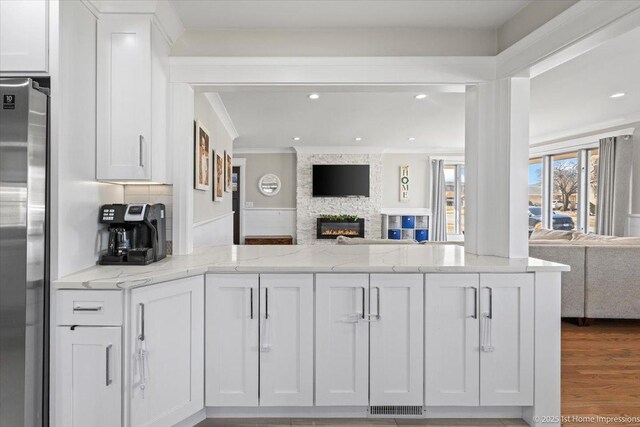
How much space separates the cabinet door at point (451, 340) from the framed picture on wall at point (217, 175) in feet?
9.84

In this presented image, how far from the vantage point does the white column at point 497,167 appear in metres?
2.31

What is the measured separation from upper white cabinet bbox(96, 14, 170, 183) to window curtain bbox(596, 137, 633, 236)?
21.0ft

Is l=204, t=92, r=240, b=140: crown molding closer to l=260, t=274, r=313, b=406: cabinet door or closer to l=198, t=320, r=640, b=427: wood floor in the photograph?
l=260, t=274, r=313, b=406: cabinet door

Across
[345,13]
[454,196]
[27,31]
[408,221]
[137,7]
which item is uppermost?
[345,13]

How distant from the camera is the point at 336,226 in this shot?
25.8ft

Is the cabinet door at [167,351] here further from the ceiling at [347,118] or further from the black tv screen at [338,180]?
the black tv screen at [338,180]

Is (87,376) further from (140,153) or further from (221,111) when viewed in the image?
(221,111)

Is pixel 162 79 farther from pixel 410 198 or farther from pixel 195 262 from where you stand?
pixel 410 198

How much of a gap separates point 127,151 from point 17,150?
0.52 metres

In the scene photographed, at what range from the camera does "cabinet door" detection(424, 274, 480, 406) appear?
1987 millimetres

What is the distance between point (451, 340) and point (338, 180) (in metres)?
6.07

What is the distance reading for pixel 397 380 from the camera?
2.00m

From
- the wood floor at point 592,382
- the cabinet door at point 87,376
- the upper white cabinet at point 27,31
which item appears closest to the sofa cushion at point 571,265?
the wood floor at point 592,382

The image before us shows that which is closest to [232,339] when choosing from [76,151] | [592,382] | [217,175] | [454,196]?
[76,151]
